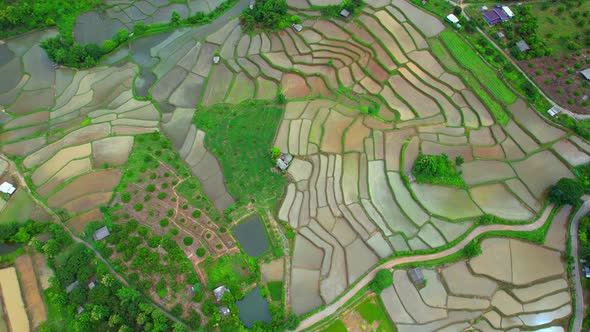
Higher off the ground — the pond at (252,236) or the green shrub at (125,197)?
the pond at (252,236)

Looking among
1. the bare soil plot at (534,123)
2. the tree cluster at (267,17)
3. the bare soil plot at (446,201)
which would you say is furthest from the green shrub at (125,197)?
the bare soil plot at (534,123)

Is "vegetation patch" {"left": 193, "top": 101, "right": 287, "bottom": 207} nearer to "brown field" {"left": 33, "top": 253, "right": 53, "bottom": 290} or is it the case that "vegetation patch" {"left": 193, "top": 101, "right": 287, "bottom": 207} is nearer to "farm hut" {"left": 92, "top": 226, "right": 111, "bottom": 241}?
"farm hut" {"left": 92, "top": 226, "right": 111, "bottom": 241}

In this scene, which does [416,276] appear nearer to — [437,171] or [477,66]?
[437,171]

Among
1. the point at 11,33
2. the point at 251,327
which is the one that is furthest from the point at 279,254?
the point at 11,33

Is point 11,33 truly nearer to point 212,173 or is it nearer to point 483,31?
point 212,173

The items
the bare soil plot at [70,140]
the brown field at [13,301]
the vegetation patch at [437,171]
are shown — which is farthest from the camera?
the bare soil plot at [70,140]

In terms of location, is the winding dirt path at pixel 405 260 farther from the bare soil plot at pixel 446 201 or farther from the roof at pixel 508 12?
the roof at pixel 508 12
